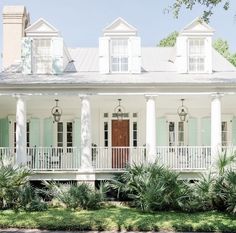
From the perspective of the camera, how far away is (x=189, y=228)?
11242 millimetres

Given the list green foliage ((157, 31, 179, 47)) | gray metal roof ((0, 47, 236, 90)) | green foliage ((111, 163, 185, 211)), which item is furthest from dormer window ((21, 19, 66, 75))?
green foliage ((157, 31, 179, 47))

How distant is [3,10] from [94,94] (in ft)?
25.3

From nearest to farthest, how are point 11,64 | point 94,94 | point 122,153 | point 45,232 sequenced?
point 45,232 < point 94,94 < point 122,153 < point 11,64

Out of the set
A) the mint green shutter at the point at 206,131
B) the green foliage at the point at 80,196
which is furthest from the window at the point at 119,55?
the green foliage at the point at 80,196

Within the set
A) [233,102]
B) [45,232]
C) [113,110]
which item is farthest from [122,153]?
[45,232]

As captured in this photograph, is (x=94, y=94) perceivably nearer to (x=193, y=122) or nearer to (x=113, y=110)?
(x=113, y=110)

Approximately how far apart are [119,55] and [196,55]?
125 inches

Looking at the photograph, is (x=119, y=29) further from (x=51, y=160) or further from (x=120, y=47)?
(x=51, y=160)

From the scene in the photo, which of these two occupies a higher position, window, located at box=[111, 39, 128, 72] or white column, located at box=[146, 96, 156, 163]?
window, located at box=[111, 39, 128, 72]

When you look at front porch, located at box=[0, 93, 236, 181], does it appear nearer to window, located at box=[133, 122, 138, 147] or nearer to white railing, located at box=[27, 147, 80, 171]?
window, located at box=[133, 122, 138, 147]

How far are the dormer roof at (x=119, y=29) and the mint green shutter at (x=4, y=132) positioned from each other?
643cm

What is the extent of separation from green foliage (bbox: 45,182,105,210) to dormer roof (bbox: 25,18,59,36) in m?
6.43

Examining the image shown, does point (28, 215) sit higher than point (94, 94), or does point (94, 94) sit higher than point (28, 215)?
point (94, 94)

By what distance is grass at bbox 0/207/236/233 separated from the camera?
11328 mm
